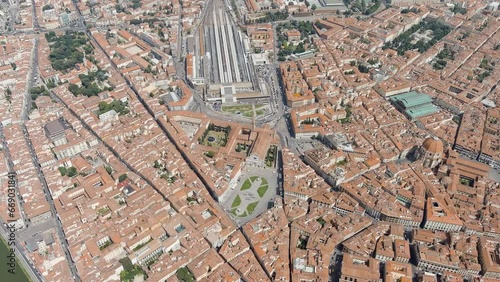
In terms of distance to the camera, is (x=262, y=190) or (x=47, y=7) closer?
(x=262, y=190)

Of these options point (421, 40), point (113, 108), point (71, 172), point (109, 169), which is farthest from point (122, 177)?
point (421, 40)

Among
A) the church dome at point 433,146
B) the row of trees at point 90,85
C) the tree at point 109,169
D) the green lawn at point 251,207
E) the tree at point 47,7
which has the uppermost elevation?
the tree at point 47,7

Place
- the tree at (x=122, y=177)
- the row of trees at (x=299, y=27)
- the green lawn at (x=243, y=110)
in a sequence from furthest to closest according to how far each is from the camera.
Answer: the row of trees at (x=299, y=27), the green lawn at (x=243, y=110), the tree at (x=122, y=177)

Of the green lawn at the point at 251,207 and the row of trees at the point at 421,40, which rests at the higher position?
the row of trees at the point at 421,40

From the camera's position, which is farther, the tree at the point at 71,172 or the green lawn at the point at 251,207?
the tree at the point at 71,172

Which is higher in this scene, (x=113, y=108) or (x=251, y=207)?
(x=113, y=108)

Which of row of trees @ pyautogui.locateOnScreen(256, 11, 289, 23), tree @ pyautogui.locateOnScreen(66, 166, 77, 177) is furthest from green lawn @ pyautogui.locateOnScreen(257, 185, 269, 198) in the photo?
row of trees @ pyautogui.locateOnScreen(256, 11, 289, 23)

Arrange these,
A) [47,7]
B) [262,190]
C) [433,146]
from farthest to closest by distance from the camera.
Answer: [47,7] < [433,146] < [262,190]

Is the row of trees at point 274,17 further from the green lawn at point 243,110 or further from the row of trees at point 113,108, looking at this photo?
the row of trees at point 113,108

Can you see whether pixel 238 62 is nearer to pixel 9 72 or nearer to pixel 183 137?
pixel 183 137

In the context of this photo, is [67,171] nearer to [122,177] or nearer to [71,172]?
[71,172]

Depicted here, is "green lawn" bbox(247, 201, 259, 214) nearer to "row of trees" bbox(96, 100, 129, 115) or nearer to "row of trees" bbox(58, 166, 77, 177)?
"row of trees" bbox(58, 166, 77, 177)

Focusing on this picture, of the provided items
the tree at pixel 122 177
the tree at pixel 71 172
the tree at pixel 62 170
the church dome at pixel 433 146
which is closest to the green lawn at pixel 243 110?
the tree at pixel 122 177
